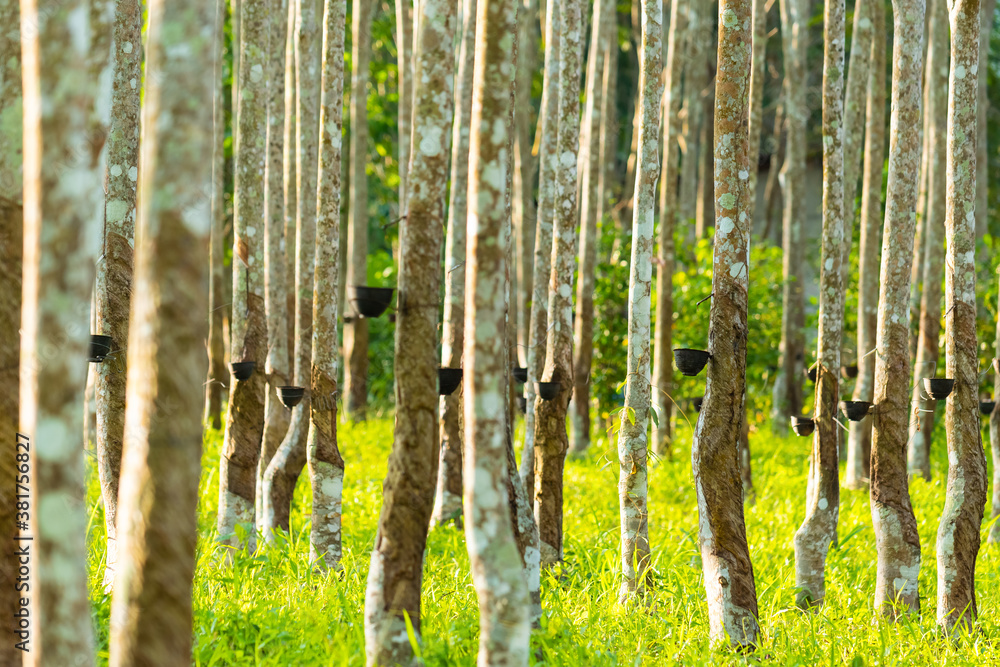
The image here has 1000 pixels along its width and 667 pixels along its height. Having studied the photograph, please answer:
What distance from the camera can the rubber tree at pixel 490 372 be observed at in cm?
255

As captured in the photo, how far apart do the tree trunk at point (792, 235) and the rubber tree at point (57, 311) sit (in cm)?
805

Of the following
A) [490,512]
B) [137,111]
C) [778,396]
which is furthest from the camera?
[778,396]

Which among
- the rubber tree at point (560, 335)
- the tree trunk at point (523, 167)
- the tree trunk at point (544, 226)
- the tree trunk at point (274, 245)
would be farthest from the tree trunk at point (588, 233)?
the tree trunk at point (274, 245)

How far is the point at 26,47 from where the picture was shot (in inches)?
81.1

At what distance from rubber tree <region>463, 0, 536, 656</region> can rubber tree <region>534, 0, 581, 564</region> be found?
6.43 feet

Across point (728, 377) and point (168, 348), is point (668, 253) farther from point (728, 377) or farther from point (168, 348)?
point (168, 348)

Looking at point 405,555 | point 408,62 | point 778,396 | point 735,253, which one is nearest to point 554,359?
point 735,253

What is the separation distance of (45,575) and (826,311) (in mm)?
4029

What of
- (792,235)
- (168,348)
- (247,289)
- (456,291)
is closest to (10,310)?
(168,348)

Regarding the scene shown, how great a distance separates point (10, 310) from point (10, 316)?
19mm

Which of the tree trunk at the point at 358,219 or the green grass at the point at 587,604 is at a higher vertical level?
the tree trunk at the point at 358,219

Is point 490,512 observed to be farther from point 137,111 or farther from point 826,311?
point 826,311

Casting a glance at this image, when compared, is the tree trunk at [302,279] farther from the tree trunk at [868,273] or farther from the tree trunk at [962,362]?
the tree trunk at [868,273]

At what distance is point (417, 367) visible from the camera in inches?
112
